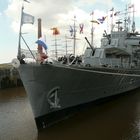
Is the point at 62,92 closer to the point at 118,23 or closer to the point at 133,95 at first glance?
the point at 133,95

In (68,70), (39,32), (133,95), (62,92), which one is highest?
(39,32)

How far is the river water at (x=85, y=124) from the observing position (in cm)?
1734

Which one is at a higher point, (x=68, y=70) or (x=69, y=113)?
(x=68, y=70)

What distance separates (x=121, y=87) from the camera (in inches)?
1160

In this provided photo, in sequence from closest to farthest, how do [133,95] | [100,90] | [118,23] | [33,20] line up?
[33,20] → [100,90] → [133,95] → [118,23]

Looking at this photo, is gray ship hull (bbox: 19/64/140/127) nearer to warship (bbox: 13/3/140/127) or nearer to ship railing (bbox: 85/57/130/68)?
warship (bbox: 13/3/140/127)

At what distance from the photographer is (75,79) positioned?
20922 millimetres

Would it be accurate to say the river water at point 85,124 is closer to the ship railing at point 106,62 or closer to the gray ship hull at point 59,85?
the gray ship hull at point 59,85

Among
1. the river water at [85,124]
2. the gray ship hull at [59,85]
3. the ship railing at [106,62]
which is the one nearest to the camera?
the river water at [85,124]

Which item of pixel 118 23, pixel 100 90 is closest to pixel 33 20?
pixel 100 90

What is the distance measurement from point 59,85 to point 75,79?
1697 mm

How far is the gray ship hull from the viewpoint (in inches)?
731

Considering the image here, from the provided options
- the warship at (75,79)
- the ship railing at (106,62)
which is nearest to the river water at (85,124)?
the warship at (75,79)

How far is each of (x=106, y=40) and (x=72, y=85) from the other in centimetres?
1532
